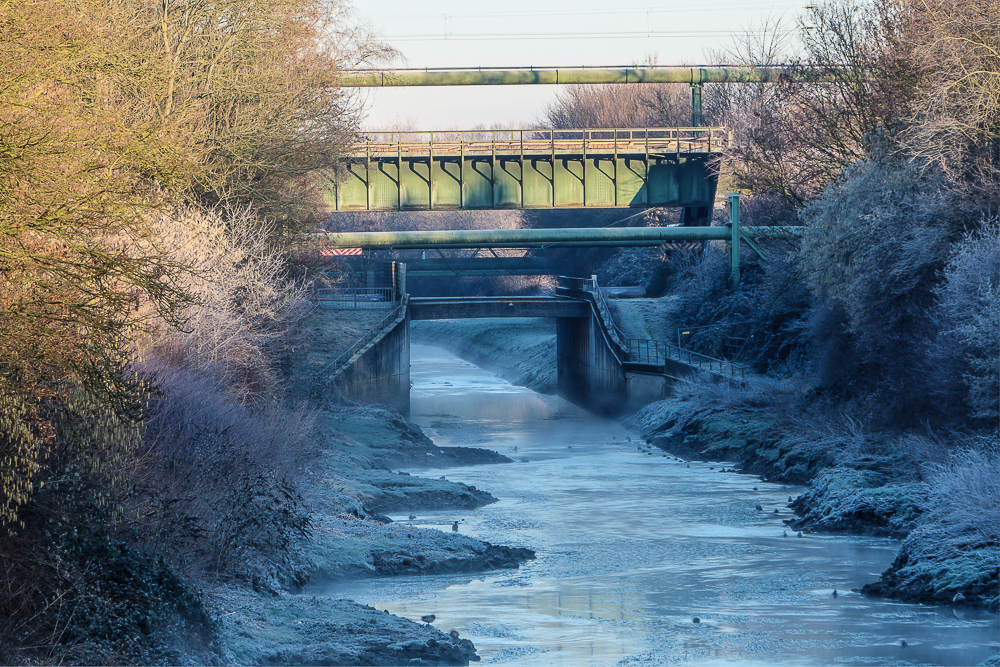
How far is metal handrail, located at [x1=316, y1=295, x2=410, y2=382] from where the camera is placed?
1689 inches

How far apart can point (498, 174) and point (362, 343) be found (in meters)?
9.03

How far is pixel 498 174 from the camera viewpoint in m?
45.2

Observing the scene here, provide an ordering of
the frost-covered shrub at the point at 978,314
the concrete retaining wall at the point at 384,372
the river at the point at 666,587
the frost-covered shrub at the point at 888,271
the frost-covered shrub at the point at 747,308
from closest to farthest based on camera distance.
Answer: the river at the point at 666,587 < the frost-covered shrub at the point at 978,314 < the frost-covered shrub at the point at 888,271 < the frost-covered shrub at the point at 747,308 < the concrete retaining wall at the point at 384,372

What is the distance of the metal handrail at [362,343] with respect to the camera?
42906 millimetres

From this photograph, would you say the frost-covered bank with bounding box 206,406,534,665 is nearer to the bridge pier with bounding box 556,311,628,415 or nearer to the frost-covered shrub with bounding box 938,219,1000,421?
the frost-covered shrub with bounding box 938,219,1000,421

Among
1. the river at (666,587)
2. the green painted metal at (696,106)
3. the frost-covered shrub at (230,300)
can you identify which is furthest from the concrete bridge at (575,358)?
the river at (666,587)

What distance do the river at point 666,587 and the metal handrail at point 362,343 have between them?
10.4m

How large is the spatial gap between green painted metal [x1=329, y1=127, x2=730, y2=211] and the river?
574 inches

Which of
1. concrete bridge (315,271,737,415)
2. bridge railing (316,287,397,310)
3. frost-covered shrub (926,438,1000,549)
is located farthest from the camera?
bridge railing (316,287,397,310)

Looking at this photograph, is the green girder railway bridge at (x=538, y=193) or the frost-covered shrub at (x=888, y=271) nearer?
the frost-covered shrub at (x=888, y=271)

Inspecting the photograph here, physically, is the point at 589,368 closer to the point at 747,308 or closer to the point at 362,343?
the point at 747,308

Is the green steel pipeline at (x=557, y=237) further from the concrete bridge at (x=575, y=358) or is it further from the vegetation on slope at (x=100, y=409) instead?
the vegetation on slope at (x=100, y=409)

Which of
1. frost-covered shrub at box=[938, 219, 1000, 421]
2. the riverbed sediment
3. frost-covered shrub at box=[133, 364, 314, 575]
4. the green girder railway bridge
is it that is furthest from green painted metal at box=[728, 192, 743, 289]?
frost-covered shrub at box=[133, 364, 314, 575]

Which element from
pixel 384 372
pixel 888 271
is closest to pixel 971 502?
pixel 888 271
